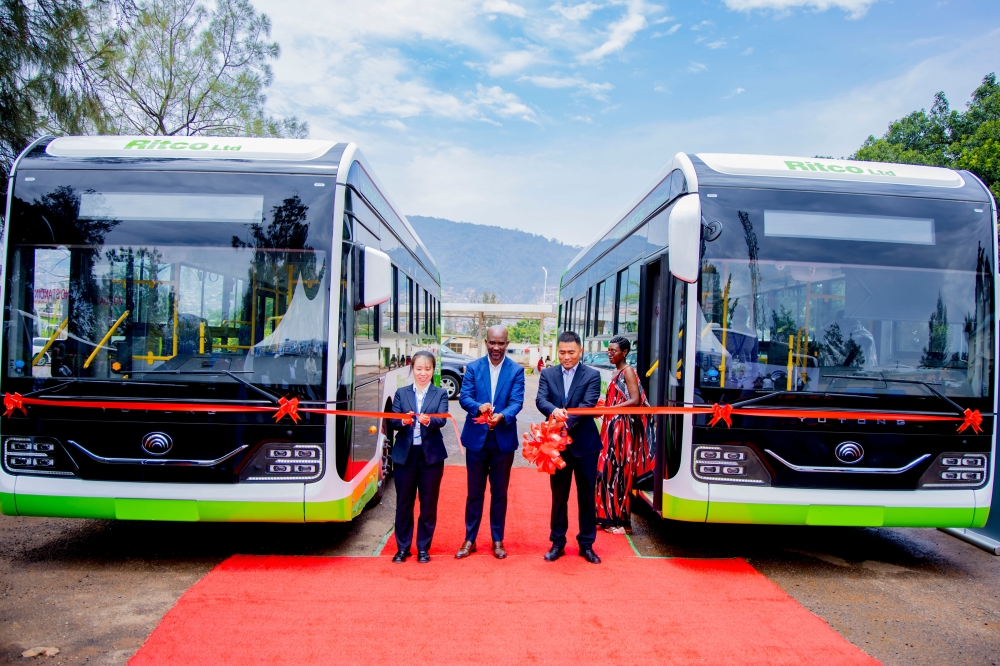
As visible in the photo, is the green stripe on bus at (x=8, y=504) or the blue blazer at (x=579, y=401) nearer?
the green stripe on bus at (x=8, y=504)

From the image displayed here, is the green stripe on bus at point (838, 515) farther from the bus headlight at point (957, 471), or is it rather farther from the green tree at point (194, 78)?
the green tree at point (194, 78)

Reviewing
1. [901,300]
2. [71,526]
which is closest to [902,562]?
[901,300]

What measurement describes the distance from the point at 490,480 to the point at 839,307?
281cm

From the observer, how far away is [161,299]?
477 cm

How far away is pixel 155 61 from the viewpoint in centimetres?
1691

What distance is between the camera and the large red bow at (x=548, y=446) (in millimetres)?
4824

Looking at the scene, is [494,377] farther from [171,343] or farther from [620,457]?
[171,343]

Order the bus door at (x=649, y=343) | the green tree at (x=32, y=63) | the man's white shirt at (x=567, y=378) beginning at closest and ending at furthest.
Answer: the man's white shirt at (x=567, y=378), the bus door at (x=649, y=343), the green tree at (x=32, y=63)

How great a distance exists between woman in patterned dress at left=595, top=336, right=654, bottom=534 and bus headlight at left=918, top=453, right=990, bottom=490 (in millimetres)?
1996

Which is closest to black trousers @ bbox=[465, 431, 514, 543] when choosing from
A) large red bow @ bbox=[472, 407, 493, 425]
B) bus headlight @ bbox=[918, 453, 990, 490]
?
large red bow @ bbox=[472, 407, 493, 425]

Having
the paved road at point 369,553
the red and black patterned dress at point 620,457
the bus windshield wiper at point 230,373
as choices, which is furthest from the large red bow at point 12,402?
the red and black patterned dress at point 620,457

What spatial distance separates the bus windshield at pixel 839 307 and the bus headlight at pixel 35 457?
4.46 m

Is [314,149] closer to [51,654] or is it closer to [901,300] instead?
[51,654]

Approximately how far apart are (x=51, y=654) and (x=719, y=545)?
484 centimetres
